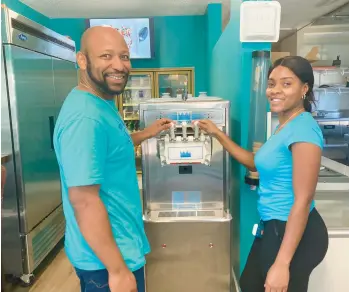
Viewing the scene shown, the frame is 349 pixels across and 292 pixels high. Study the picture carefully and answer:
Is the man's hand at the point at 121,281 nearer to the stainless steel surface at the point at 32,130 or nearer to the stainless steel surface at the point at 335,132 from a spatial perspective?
the stainless steel surface at the point at 32,130

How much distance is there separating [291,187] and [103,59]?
85 centimetres

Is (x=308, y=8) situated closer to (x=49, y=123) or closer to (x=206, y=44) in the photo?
(x=206, y=44)

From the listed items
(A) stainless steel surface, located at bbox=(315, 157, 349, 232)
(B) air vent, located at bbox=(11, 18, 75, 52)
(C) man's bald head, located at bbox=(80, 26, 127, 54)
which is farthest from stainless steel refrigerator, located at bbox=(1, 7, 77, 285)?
(A) stainless steel surface, located at bbox=(315, 157, 349, 232)

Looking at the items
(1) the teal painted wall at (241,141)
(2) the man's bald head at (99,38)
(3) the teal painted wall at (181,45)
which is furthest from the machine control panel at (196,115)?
(3) the teal painted wall at (181,45)

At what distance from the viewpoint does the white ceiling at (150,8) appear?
4.46m

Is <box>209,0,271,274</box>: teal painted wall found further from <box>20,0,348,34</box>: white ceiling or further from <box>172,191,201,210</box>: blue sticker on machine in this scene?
<box>20,0,348,34</box>: white ceiling

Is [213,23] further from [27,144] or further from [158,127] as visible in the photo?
[158,127]

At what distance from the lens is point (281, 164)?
4.15ft

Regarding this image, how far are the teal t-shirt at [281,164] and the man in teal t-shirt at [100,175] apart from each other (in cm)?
52

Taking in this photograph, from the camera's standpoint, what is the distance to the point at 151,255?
1.89 meters

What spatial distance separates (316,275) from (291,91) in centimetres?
120

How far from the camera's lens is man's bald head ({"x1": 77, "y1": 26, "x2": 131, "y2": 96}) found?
113cm

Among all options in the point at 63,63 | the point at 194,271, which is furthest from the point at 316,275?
the point at 63,63

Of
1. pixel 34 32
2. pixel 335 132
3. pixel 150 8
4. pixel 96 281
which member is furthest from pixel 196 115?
pixel 150 8
